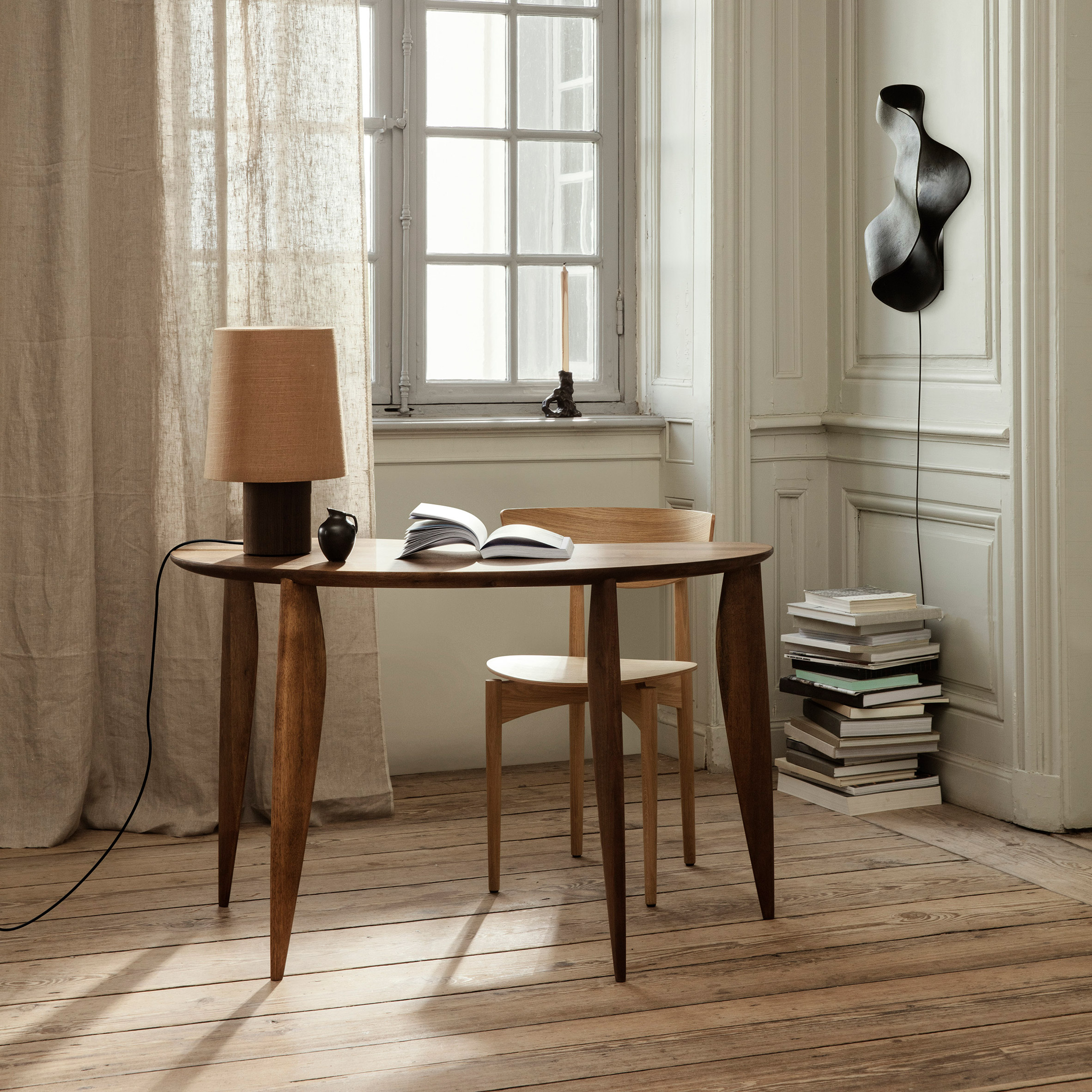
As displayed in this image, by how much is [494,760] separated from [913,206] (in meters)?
1.74

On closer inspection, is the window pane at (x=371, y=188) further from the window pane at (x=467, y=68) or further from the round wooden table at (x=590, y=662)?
the round wooden table at (x=590, y=662)

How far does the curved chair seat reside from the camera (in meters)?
2.62

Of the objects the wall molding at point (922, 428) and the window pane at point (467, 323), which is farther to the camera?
the window pane at point (467, 323)

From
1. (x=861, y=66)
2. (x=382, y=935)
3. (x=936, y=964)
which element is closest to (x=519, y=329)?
(x=861, y=66)

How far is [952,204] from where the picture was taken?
127 inches

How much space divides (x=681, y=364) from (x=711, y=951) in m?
1.81

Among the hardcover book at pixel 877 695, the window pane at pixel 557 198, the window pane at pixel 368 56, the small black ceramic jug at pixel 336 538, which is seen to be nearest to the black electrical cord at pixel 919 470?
the hardcover book at pixel 877 695

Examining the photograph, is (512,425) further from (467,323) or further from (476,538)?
(476,538)

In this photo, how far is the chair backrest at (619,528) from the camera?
2912 mm

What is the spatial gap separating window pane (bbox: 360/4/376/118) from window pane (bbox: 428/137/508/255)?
19 centimetres

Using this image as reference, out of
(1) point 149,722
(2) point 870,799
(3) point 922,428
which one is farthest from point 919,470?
(1) point 149,722

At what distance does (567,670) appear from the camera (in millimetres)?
2723

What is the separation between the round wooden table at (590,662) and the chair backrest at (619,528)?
0.37 meters

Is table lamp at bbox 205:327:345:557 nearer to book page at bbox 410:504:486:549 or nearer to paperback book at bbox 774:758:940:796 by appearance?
book page at bbox 410:504:486:549
